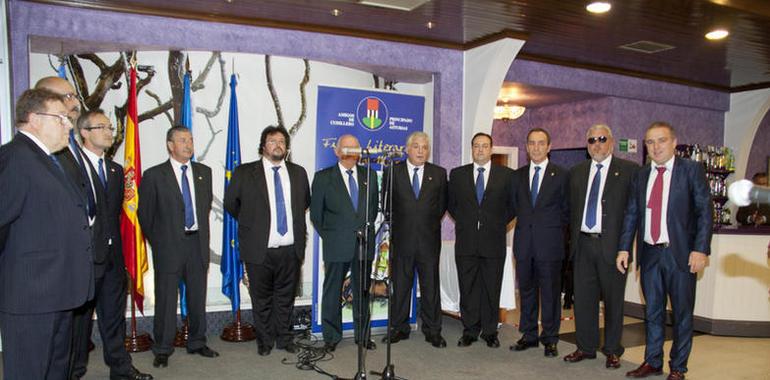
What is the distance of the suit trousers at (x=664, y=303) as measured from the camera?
3.91m

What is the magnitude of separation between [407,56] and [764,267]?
13.3 ft

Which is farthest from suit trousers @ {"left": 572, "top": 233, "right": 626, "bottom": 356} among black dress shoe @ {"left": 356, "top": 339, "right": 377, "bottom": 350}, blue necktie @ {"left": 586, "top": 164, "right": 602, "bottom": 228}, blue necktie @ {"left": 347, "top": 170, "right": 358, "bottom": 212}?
blue necktie @ {"left": 347, "top": 170, "right": 358, "bottom": 212}

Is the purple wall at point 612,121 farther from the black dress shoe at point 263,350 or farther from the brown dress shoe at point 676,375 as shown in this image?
the black dress shoe at point 263,350

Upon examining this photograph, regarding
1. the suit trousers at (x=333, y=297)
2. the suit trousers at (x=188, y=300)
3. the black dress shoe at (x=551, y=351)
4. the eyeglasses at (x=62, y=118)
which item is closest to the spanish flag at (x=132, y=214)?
the suit trousers at (x=188, y=300)

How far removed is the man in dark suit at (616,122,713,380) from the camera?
12.7 feet

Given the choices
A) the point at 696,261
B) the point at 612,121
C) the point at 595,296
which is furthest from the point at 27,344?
the point at 612,121

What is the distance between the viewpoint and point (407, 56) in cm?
599

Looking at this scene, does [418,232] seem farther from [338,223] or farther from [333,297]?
[333,297]

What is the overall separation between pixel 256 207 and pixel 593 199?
2.54m

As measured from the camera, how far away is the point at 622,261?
416cm

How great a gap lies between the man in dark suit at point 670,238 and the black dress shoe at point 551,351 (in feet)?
2.00

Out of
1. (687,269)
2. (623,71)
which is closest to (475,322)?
(687,269)

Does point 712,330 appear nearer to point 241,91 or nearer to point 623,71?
point 623,71

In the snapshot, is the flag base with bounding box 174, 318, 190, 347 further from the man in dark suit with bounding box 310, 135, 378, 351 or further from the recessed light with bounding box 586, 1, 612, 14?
the recessed light with bounding box 586, 1, 612, 14
